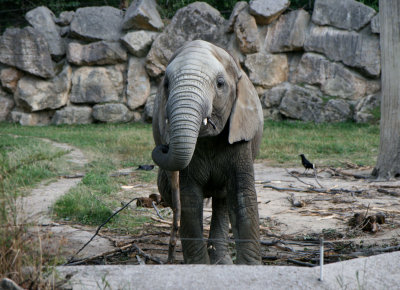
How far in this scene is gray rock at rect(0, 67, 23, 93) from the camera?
1583cm

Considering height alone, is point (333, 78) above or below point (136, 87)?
above

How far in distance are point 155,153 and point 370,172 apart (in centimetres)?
631

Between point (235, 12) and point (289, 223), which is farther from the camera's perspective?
point (235, 12)

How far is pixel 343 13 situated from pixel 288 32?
144 centimetres

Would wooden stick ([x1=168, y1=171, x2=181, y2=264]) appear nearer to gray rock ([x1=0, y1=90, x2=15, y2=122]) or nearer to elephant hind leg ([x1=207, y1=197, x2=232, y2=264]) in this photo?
elephant hind leg ([x1=207, y1=197, x2=232, y2=264])

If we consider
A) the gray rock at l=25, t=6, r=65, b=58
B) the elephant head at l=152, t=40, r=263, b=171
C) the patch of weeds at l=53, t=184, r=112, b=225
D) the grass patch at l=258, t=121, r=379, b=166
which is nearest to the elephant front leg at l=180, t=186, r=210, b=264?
the elephant head at l=152, t=40, r=263, b=171

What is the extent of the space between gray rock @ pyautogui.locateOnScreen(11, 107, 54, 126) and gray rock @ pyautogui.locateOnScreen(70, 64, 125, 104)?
0.96m

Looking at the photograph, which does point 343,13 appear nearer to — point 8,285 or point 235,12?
point 235,12

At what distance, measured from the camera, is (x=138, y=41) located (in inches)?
621

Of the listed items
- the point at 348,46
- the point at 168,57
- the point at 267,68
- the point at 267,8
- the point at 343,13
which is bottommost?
the point at 267,68

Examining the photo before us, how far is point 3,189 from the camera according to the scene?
9.81 feet

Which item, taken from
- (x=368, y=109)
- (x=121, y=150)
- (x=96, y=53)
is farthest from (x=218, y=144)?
(x=96, y=53)

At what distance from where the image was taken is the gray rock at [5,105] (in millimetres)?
16047

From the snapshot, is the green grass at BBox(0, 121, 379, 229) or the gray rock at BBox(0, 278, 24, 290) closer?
the gray rock at BBox(0, 278, 24, 290)
